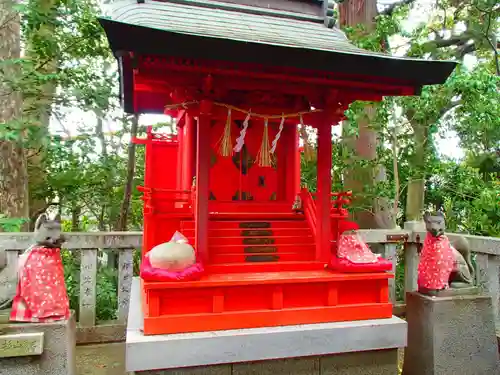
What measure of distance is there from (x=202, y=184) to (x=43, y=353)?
6.83 ft

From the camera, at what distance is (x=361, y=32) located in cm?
812

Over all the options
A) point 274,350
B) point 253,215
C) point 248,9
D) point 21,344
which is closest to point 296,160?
point 253,215

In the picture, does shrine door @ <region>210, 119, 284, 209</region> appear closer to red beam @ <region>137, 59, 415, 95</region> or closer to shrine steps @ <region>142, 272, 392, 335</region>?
red beam @ <region>137, 59, 415, 95</region>

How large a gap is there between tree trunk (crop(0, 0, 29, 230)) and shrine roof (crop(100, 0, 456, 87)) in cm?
230

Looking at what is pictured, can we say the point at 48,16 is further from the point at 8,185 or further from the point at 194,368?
the point at 194,368

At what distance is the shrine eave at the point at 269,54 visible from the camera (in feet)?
9.76

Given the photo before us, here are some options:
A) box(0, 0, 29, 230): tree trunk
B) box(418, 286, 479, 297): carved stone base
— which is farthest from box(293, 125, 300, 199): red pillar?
box(0, 0, 29, 230): tree trunk

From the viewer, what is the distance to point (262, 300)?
3783mm

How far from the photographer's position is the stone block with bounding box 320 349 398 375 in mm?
3783

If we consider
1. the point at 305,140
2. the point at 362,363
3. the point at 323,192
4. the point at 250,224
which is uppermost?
the point at 305,140

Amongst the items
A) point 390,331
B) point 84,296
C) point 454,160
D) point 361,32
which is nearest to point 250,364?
point 390,331

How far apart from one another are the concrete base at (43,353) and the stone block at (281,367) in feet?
4.99

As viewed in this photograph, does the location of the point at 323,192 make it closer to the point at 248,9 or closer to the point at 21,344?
the point at 248,9

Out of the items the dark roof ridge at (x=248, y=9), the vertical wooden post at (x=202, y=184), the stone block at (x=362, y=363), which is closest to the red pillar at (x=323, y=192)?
the stone block at (x=362, y=363)
